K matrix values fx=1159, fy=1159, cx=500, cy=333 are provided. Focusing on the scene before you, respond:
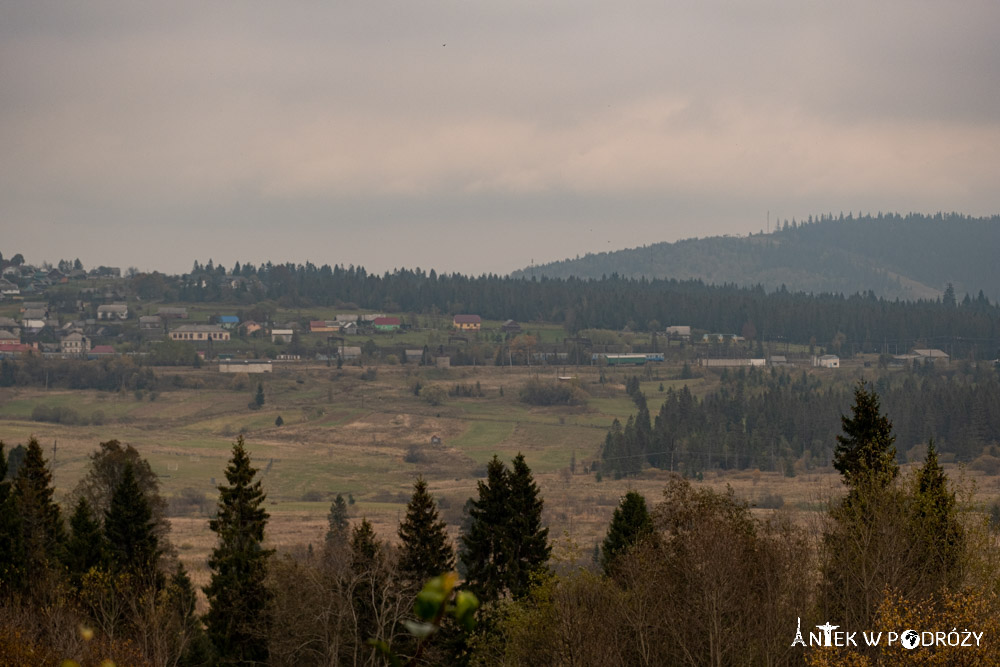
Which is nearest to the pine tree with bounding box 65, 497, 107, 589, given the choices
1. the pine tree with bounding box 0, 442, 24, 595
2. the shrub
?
the pine tree with bounding box 0, 442, 24, 595

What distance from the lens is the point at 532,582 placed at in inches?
1766

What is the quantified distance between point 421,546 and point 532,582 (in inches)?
276

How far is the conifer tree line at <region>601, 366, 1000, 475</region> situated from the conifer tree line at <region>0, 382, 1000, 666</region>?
11422cm

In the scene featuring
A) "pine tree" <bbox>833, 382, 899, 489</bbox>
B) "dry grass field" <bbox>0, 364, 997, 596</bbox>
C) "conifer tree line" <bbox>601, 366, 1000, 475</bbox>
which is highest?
"pine tree" <bbox>833, 382, 899, 489</bbox>

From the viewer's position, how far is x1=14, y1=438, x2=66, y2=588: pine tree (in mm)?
53094

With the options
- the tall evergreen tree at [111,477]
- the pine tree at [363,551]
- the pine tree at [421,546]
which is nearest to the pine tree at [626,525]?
the pine tree at [421,546]

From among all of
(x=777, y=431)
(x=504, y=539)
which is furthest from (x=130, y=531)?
(x=777, y=431)

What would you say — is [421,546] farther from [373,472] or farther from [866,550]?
[373,472]

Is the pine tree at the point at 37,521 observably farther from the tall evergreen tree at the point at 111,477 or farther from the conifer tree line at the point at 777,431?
the conifer tree line at the point at 777,431

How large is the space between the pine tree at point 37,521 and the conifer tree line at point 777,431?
11224 cm

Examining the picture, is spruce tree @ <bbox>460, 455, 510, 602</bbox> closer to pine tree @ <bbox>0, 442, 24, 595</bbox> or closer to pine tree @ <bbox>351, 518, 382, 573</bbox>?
pine tree @ <bbox>351, 518, 382, 573</bbox>

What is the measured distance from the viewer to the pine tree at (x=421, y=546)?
4972 centimetres

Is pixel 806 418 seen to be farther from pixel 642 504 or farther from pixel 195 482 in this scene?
pixel 642 504

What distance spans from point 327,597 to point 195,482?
111 m
